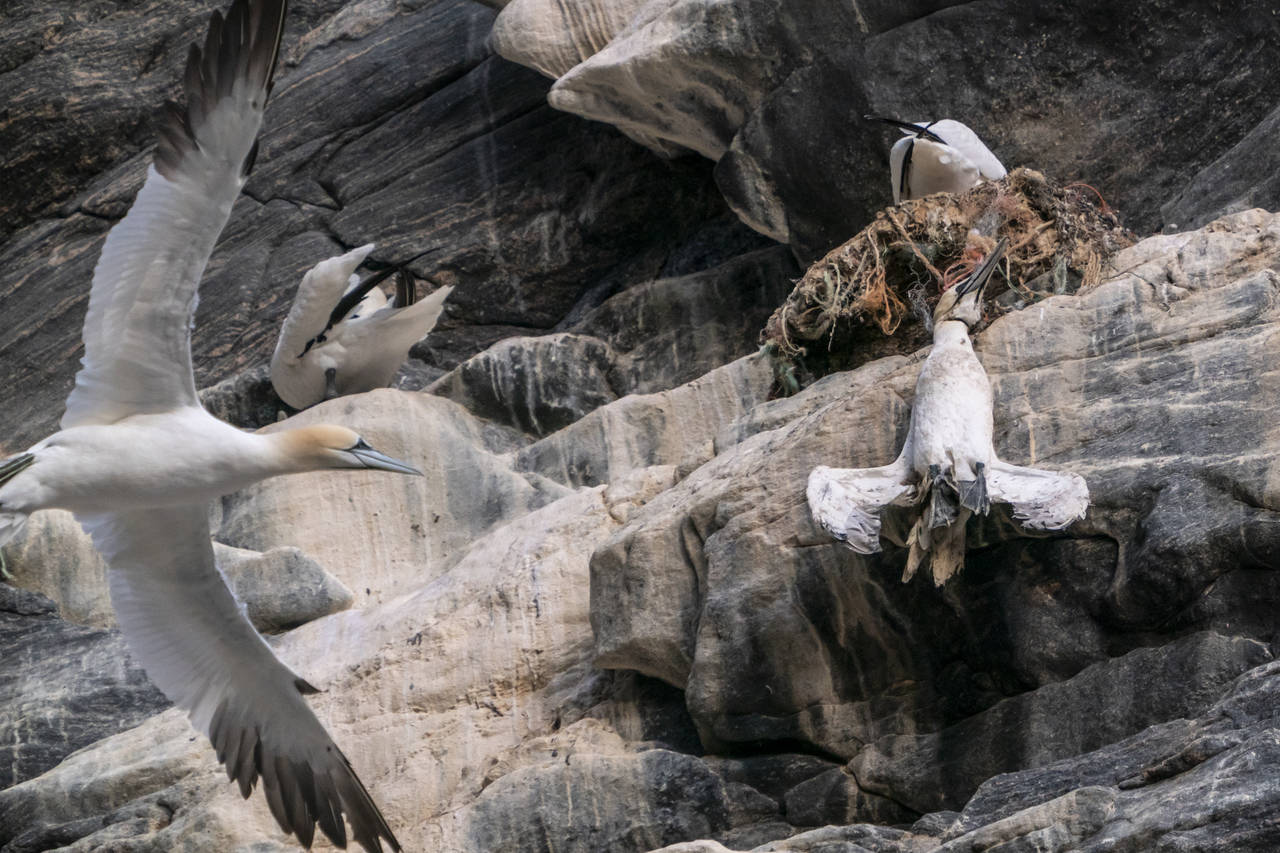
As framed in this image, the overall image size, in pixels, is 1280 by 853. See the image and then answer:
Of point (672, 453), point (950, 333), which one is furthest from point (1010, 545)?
point (672, 453)

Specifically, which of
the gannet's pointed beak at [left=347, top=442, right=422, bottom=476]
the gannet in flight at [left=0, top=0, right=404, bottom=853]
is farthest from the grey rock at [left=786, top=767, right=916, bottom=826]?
the gannet's pointed beak at [left=347, top=442, right=422, bottom=476]

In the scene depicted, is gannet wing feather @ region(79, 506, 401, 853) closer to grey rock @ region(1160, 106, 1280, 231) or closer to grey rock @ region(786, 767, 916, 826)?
grey rock @ region(786, 767, 916, 826)

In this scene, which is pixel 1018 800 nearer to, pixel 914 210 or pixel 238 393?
pixel 914 210

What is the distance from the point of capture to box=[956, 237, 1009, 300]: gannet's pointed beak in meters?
7.86

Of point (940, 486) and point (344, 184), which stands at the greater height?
point (344, 184)

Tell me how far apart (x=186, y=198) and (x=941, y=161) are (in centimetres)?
452

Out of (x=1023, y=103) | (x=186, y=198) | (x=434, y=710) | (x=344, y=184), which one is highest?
(x=344, y=184)

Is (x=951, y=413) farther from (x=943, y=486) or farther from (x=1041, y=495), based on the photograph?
(x=1041, y=495)

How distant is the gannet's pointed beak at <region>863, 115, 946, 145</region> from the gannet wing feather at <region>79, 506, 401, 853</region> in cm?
455

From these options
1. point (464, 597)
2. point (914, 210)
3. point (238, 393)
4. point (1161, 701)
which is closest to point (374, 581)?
point (464, 597)

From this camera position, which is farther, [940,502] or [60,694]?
[60,694]

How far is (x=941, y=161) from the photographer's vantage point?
9.89m

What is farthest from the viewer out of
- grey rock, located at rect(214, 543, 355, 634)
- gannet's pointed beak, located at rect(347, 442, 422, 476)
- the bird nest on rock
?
grey rock, located at rect(214, 543, 355, 634)

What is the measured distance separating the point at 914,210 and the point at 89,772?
4.79 m
